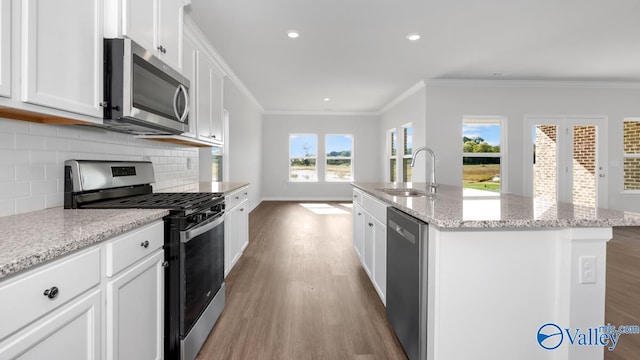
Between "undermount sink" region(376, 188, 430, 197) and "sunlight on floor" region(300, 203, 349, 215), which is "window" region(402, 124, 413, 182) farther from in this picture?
"undermount sink" region(376, 188, 430, 197)

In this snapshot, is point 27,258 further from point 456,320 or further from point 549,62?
point 549,62

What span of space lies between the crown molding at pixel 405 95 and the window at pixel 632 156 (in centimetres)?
387

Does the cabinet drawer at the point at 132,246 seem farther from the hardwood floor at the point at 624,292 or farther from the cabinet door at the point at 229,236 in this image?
the hardwood floor at the point at 624,292

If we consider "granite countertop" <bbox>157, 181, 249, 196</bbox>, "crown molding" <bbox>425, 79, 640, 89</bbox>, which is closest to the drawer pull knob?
"granite countertop" <bbox>157, 181, 249, 196</bbox>

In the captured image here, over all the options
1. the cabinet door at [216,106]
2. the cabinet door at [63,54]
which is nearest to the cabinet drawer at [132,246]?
the cabinet door at [63,54]

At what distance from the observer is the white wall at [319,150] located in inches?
361

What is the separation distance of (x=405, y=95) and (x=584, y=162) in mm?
3520

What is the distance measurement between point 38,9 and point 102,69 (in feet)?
1.22

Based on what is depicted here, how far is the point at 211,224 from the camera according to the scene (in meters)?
1.96

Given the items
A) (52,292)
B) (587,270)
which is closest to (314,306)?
(587,270)

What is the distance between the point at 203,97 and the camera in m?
3.05

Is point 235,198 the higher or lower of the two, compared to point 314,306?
higher

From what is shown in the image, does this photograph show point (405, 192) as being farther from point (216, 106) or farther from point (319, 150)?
point (319, 150)

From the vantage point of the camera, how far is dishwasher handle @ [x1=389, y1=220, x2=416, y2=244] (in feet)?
5.22
